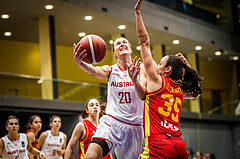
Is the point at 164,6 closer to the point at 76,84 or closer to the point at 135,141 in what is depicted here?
the point at 76,84

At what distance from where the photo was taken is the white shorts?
14.1 feet

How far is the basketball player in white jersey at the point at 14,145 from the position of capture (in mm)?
7578

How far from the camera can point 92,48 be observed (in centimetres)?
A: 442

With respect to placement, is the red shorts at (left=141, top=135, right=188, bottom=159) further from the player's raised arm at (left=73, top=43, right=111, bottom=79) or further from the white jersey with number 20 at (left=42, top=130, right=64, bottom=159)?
the white jersey with number 20 at (left=42, top=130, right=64, bottom=159)

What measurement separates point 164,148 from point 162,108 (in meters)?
0.38

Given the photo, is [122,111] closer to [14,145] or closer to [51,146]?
[14,145]

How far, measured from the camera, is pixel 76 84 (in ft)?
43.2

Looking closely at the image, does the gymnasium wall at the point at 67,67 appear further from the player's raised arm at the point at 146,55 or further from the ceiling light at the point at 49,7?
the player's raised arm at the point at 146,55

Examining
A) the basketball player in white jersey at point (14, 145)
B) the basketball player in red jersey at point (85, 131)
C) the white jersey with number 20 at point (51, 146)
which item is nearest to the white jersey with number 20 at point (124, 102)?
the basketball player in red jersey at point (85, 131)

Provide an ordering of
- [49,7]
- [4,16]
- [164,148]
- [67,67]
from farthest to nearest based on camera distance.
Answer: [67,67]
[4,16]
[49,7]
[164,148]

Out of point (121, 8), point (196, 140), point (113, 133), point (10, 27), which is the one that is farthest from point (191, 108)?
point (113, 133)

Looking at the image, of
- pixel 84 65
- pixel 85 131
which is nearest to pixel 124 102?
pixel 84 65

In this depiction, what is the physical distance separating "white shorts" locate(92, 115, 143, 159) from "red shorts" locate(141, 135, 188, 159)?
792 millimetres

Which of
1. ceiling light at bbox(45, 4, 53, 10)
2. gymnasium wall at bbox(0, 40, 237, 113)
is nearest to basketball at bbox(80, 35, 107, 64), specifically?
ceiling light at bbox(45, 4, 53, 10)
